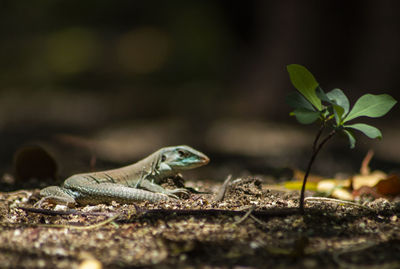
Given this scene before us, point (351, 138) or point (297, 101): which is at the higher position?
point (297, 101)

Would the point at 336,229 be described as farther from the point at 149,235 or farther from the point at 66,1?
the point at 66,1

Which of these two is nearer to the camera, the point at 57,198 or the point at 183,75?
the point at 57,198

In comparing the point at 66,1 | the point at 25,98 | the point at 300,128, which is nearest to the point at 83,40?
the point at 66,1

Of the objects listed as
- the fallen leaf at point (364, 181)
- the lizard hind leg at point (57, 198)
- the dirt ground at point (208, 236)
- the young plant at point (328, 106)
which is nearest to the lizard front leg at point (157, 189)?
the dirt ground at point (208, 236)

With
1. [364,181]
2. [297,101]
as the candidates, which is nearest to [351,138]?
[297,101]

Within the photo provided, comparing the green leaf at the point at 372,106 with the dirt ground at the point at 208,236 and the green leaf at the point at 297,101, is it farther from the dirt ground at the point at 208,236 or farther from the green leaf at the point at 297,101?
the dirt ground at the point at 208,236

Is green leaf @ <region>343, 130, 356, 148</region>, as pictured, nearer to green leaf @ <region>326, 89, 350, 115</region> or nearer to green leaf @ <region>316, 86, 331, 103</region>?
green leaf @ <region>326, 89, 350, 115</region>

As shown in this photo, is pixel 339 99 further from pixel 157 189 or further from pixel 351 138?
pixel 157 189
